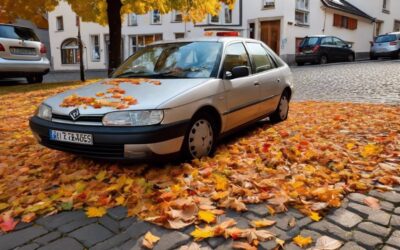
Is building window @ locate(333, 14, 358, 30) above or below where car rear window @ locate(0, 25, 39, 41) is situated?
above

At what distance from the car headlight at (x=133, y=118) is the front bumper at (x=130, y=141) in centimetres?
5

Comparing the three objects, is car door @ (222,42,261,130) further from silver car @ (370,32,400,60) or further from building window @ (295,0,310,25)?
building window @ (295,0,310,25)

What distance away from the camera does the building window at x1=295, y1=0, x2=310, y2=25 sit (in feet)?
95.9

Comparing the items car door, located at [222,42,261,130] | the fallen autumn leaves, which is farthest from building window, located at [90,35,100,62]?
car door, located at [222,42,261,130]

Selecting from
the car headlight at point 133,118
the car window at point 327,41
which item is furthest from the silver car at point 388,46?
the car headlight at point 133,118

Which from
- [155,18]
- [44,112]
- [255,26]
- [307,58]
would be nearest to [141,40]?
[155,18]

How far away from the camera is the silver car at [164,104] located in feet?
12.7

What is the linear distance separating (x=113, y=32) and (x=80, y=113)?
9431 mm

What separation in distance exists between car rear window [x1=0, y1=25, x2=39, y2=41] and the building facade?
12659 mm

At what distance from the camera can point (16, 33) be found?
40.2 feet

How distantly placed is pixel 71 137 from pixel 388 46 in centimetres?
2653

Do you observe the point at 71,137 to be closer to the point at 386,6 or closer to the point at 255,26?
the point at 255,26

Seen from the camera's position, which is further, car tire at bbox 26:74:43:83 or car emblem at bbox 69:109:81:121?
car tire at bbox 26:74:43:83

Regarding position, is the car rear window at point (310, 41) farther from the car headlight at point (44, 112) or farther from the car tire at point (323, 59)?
the car headlight at point (44, 112)
